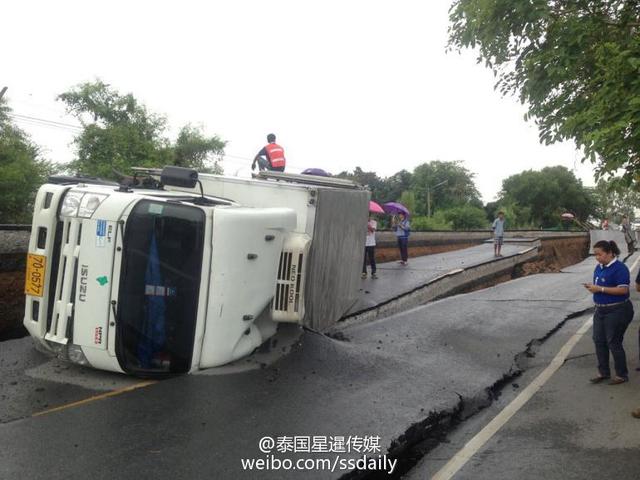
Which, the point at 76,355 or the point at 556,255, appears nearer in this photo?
the point at 76,355

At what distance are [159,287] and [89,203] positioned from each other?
1.06 meters

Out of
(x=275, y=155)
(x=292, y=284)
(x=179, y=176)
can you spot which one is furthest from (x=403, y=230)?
(x=179, y=176)

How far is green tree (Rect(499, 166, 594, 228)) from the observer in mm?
73562

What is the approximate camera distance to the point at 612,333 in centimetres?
663

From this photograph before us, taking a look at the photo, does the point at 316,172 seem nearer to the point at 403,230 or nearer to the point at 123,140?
the point at 403,230

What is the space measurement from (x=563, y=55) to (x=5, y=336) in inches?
342

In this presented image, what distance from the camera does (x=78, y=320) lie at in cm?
560

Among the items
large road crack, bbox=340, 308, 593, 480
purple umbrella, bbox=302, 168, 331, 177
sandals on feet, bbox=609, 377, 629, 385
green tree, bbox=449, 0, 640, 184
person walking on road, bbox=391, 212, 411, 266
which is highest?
green tree, bbox=449, 0, 640, 184

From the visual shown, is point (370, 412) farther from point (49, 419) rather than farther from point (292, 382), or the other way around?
point (49, 419)

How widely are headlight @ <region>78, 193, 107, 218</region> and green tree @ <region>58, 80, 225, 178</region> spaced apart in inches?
1042

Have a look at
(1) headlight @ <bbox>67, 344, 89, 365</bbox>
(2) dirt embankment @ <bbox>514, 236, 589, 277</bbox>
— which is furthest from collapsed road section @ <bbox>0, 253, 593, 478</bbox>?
(2) dirt embankment @ <bbox>514, 236, 589, 277</bbox>

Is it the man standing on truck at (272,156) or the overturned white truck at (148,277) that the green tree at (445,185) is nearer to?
the man standing on truck at (272,156)

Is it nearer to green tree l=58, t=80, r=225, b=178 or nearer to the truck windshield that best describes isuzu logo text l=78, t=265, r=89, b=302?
the truck windshield

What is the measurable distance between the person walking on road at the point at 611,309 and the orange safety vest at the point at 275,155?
4.81 meters
